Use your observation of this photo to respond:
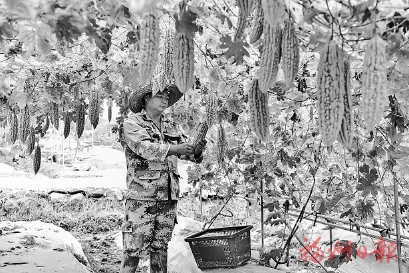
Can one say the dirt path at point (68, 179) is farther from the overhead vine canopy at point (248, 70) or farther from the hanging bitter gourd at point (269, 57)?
the hanging bitter gourd at point (269, 57)

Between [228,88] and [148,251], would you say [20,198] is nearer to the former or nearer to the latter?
[148,251]

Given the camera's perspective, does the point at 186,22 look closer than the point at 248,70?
Yes

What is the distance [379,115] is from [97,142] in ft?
86.8

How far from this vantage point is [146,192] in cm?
388

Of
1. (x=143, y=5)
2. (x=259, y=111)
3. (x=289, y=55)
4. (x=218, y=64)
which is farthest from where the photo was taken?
(x=218, y=64)

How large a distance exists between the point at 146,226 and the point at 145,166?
21.1 inches

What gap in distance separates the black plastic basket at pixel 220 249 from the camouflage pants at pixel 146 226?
1066mm

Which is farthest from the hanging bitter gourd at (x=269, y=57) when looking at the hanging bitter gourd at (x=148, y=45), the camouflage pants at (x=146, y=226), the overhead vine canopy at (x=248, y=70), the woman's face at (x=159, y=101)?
the camouflage pants at (x=146, y=226)

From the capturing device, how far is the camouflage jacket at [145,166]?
3.78 meters

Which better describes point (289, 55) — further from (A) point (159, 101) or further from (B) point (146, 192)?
(B) point (146, 192)

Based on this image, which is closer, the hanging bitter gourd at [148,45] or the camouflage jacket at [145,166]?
the hanging bitter gourd at [148,45]

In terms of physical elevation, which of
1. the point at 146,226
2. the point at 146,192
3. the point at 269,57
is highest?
the point at 269,57

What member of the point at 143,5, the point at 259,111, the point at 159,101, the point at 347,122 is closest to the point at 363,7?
the point at 347,122

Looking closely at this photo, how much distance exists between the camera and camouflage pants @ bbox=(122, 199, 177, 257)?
3.84 meters
